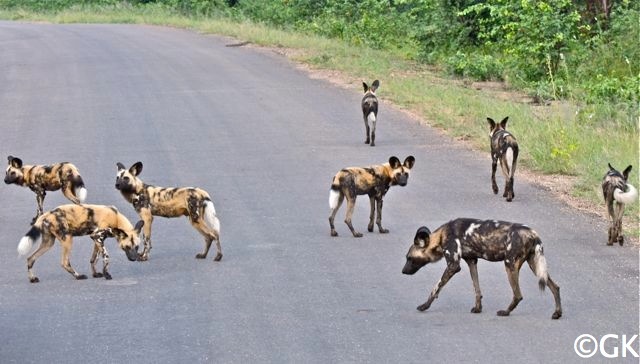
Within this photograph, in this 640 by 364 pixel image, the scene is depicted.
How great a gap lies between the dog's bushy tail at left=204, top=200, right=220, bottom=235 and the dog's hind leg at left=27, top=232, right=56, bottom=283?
4.27 feet

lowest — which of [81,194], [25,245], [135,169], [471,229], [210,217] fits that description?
[81,194]

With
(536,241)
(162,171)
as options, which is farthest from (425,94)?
(536,241)

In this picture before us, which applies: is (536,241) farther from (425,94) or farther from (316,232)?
(425,94)

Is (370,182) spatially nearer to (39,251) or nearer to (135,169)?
(135,169)

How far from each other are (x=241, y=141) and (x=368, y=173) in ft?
17.0

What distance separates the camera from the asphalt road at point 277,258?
750 centimetres

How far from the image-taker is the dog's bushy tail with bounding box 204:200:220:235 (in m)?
9.95

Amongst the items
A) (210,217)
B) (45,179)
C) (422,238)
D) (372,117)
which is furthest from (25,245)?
(372,117)

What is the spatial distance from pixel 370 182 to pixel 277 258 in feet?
5.05

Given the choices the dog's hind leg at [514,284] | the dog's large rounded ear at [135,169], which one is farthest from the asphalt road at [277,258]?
the dog's large rounded ear at [135,169]

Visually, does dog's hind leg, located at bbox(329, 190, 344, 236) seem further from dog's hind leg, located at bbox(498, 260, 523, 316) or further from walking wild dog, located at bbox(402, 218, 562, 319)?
dog's hind leg, located at bbox(498, 260, 523, 316)

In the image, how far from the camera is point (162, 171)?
13906 millimetres

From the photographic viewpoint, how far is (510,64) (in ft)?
74.0

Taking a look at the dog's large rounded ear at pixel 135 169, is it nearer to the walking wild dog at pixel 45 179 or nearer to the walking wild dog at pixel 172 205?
the walking wild dog at pixel 172 205
